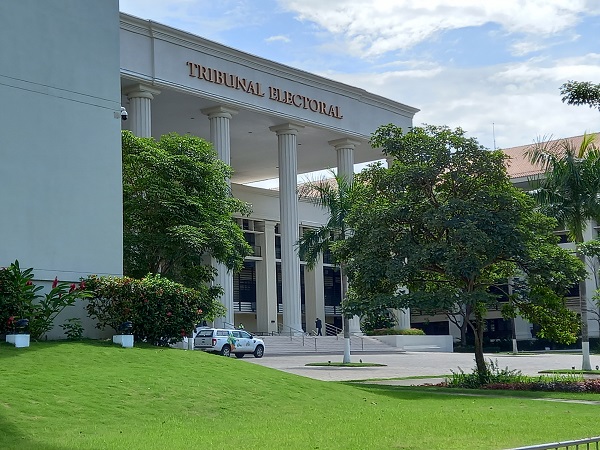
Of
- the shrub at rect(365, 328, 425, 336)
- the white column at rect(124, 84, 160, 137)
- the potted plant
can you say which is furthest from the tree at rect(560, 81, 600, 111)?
the shrub at rect(365, 328, 425, 336)

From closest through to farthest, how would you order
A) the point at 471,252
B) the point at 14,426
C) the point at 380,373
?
the point at 14,426, the point at 471,252, the point at 380,373

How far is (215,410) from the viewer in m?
16.2

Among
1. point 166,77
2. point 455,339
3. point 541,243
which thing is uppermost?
point 166,77

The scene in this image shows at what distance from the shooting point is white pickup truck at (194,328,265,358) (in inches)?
1577

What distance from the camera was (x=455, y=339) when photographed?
7788 cm

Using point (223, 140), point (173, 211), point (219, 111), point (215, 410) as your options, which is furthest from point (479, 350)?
point (219, 111)

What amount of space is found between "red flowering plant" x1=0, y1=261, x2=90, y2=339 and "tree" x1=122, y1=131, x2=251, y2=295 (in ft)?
22.6

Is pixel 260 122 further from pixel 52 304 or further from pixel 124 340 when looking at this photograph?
pixel 52 304

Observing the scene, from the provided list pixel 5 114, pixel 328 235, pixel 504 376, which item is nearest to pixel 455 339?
pixel 328 235

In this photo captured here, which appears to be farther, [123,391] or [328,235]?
[328,235]

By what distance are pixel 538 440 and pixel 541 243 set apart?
1315 centimetres

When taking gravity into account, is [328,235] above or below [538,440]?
above

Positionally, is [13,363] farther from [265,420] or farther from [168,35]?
[168,35]

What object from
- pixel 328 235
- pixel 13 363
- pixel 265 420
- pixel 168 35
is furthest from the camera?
pixel 168 35
